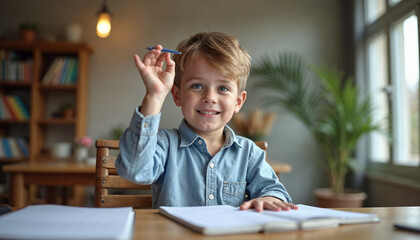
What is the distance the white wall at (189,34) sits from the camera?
13.0 feet

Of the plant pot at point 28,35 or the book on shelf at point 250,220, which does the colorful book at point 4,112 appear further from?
the book on shelf at point 250,220

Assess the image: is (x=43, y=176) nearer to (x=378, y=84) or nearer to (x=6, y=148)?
(x=6, y=148)

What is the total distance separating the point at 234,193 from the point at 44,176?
1.86 meters

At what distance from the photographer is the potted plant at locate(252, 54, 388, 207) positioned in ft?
10.2

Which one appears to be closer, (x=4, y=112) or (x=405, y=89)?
(x=405, y=89)

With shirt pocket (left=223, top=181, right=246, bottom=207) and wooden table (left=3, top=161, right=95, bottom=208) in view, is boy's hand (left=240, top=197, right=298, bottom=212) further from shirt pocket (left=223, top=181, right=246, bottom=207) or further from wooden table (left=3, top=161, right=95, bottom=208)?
wooden table (left=3, top=161, right=95, bottom=208)

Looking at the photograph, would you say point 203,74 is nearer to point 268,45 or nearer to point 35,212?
point 35,212

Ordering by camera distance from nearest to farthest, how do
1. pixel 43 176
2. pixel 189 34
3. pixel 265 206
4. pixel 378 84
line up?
pixel 265 206, pixel 43 176, pixel 378 84, pixel 189 34

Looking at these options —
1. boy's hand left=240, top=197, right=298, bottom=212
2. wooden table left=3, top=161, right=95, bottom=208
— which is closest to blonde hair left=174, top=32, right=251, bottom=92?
boy's hand left=240, top=197, right=298, bottom=212

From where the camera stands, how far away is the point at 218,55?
3.87ft

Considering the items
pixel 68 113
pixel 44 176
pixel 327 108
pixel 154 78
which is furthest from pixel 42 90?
pixel 154 78

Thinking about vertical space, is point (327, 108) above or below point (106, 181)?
above

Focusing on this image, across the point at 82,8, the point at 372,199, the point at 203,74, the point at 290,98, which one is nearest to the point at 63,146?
the point at 82,8

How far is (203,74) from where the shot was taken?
3.84 ft
